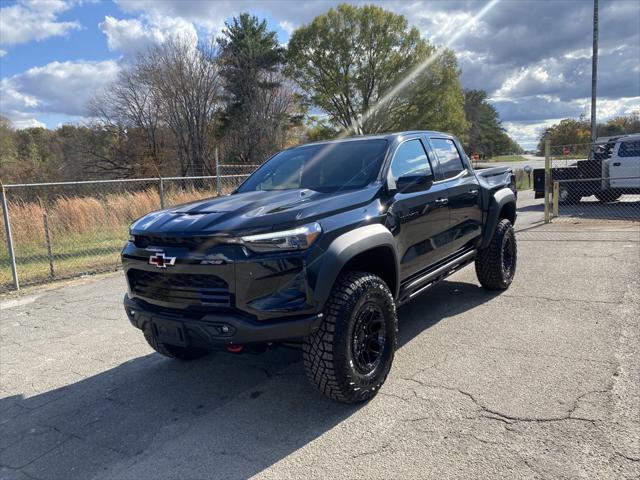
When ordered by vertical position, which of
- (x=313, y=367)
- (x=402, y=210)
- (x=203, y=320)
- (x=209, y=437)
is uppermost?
(x=402, y=210)

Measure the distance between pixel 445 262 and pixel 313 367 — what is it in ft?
7.04

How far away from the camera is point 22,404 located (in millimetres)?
3596

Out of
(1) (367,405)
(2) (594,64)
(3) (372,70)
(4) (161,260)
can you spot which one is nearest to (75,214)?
(4) (161,260)

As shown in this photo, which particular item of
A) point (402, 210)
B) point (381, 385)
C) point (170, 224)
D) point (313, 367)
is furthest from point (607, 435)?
point (170, 224)

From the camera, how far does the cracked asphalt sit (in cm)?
262

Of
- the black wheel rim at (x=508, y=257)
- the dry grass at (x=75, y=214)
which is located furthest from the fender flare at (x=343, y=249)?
the dry grass at (x=75, y=214)

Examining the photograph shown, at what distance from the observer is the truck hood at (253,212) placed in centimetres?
288

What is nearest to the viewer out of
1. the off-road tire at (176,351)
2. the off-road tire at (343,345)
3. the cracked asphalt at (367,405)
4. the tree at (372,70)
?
the cracked asphalt at (367,405)

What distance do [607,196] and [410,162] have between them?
541 inches

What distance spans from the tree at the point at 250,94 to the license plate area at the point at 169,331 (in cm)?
3179

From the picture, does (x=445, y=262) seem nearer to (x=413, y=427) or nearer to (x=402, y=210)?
(x=402, y=210)

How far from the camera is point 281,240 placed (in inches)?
112

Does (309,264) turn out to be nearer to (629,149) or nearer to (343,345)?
(343,345)

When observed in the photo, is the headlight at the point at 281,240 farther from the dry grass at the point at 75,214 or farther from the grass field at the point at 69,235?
the dry grass at the point at 75,214
